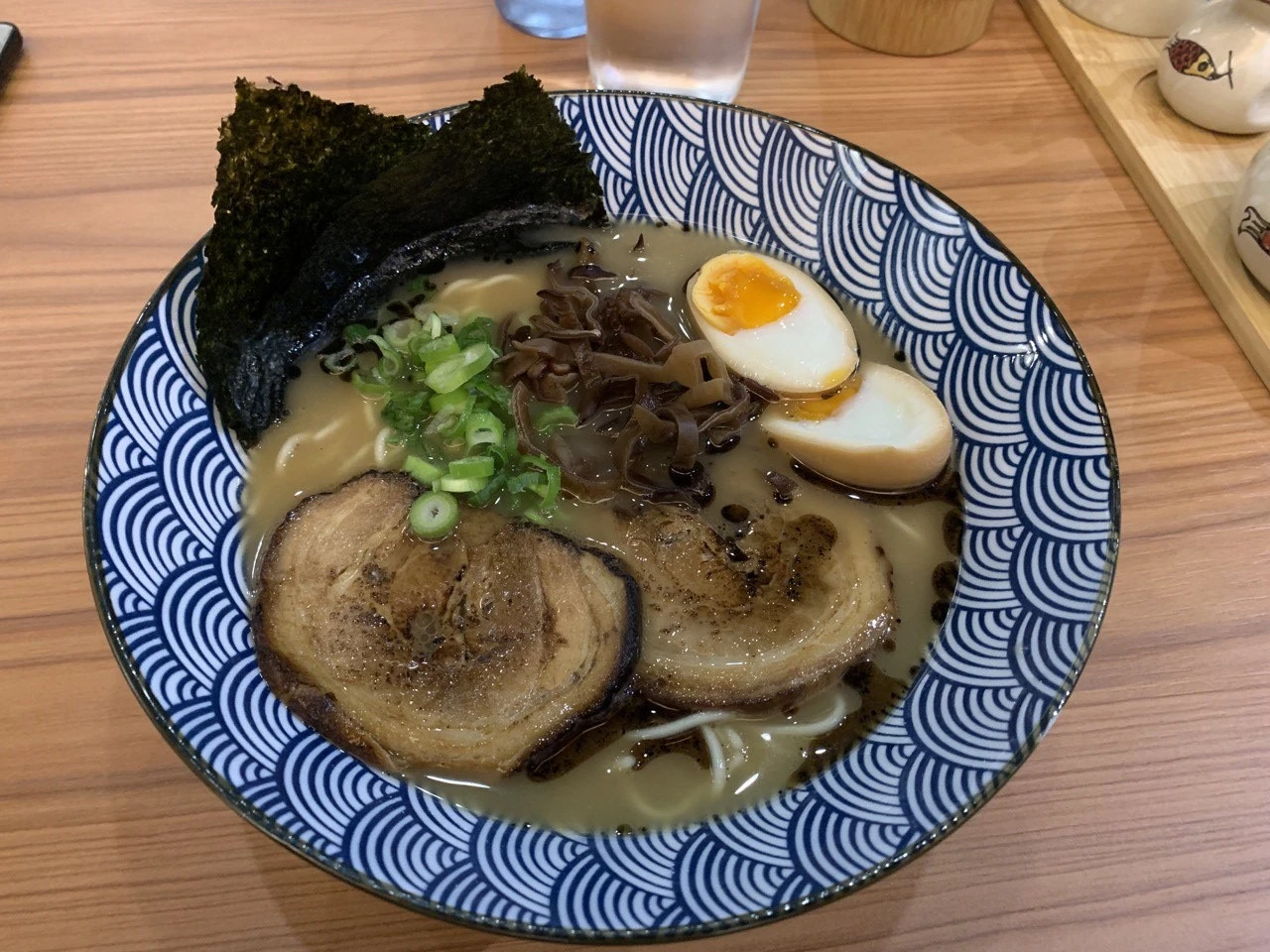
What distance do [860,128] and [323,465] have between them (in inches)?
63.4

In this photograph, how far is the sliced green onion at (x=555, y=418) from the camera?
1.59 m

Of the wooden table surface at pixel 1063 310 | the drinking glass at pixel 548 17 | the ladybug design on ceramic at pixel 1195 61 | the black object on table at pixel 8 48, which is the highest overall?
the ladybug design on ceramic at pixel 1195 61

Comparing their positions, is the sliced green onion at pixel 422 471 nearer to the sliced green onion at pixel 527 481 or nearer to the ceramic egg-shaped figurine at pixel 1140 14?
the sliced green onion at pixel 527 481

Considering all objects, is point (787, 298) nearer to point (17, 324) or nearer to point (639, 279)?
point (639, 279)

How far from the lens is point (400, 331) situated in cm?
168

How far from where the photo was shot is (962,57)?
2.40 meters

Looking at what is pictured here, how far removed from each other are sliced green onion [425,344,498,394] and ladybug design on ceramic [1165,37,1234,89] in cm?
184

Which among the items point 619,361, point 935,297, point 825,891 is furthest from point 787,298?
point 825,891

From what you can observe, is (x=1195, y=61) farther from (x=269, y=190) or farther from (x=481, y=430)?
(x=269, y=190)

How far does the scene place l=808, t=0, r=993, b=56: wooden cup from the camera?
2244 mm

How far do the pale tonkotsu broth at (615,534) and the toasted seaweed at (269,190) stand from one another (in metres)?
0.15

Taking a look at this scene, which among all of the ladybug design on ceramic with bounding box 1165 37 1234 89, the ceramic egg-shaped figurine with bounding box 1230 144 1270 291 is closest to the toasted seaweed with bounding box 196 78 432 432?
the ceramic egg-shaped figurine with bounding box 1230 144 1270 291

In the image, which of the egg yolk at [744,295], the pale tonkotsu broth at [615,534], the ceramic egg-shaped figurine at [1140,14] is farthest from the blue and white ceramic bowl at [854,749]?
the ceramic egg-shaped figurine at [1140,14]

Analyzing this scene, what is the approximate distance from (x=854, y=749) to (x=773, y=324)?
2.75 feet
